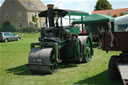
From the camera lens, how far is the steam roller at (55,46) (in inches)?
277

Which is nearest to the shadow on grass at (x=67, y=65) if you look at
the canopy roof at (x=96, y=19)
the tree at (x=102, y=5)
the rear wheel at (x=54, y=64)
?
the rear wheel at (x=54, y=64)

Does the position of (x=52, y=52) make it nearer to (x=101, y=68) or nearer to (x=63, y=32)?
(x=63, y=32)

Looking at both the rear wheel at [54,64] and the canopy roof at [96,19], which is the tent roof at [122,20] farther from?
the rear wheel at [54,64]

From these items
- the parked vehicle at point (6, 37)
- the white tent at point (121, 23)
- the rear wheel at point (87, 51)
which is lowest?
the parked vehicle at point (6, 37)

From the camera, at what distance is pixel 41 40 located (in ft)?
25.3

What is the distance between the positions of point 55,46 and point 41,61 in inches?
28.5

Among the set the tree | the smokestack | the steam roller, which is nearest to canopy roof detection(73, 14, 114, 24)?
the steam roller

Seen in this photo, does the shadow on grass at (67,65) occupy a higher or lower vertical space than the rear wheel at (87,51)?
lower

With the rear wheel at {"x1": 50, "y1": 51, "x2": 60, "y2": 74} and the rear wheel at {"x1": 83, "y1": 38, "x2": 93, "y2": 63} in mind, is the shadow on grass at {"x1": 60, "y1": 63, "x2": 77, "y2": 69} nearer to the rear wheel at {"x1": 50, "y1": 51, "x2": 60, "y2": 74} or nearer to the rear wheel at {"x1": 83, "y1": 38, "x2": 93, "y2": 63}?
the rear wheel at {"x1": 83, "y1": 38, "x2": 93, "y2": 63}

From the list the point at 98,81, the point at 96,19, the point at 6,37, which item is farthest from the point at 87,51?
the point at 6,37

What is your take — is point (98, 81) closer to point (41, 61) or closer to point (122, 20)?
point (41, 61)

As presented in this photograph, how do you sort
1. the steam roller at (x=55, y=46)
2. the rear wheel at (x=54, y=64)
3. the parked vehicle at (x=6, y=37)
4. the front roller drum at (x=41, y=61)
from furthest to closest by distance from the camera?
the parked vehicle at (x=6, y=37), the rear wheel at (x=54, y=64), the steam roller at (x=55, y=46), the front roller drum at (x=41, y=61)

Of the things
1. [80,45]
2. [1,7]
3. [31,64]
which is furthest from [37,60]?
[1,7]

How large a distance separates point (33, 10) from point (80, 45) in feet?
128
